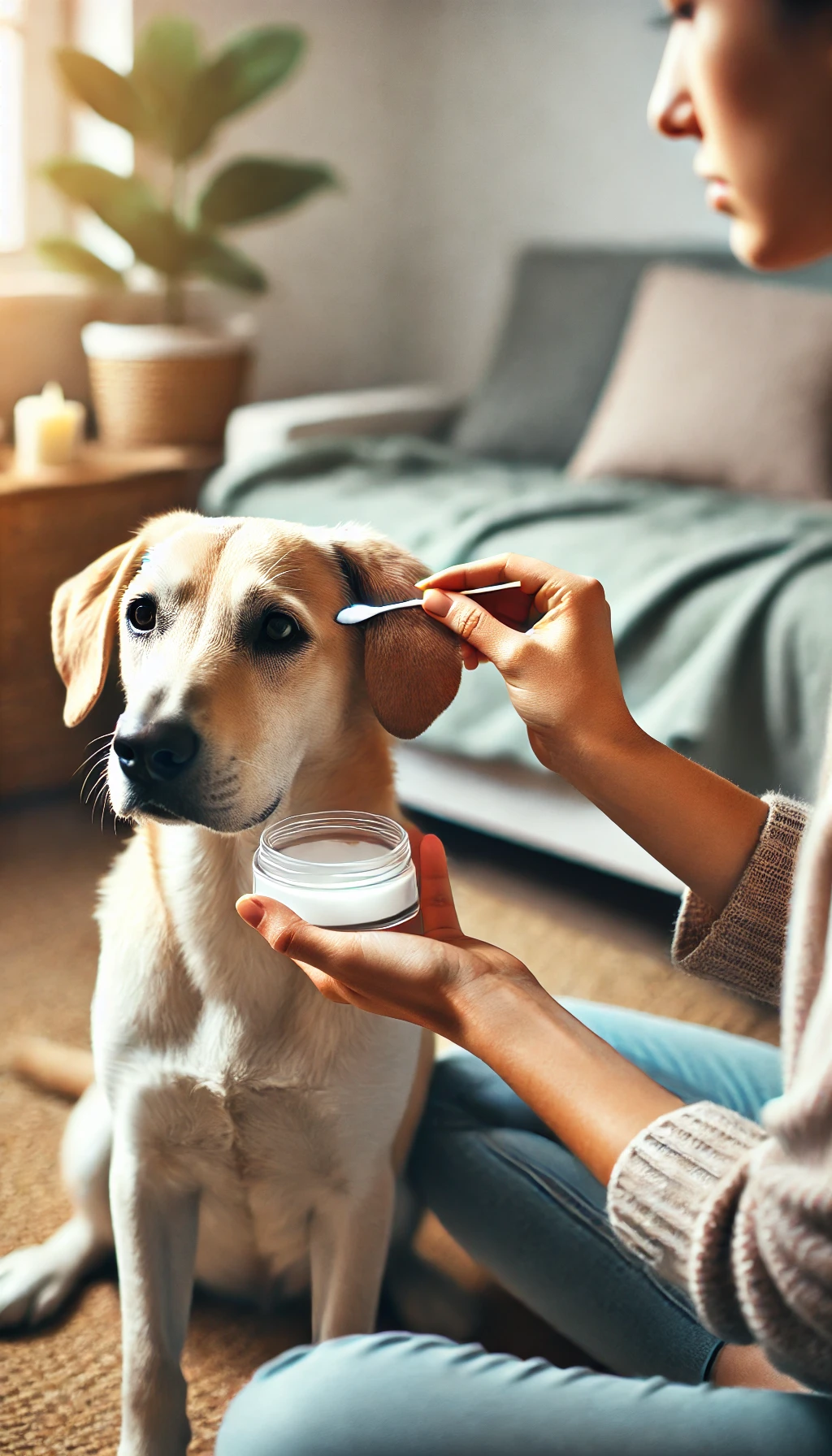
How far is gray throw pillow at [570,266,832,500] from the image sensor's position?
2.66 metres

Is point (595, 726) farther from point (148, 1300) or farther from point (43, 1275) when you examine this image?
point (43, 1275)

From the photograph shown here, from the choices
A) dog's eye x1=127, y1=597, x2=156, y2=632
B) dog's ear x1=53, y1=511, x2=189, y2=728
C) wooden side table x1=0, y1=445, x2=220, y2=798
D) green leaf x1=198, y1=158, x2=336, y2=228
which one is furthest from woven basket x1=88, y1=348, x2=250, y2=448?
dog's eye x1=127, y1=597, x2=156, y2=632

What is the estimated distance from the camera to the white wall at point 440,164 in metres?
3.34

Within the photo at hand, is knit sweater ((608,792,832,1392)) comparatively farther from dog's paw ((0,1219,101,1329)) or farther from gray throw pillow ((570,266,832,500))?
gray throw pillow ((570,266,832,500))

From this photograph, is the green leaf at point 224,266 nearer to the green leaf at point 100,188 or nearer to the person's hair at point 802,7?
the green leaf at point 100,188

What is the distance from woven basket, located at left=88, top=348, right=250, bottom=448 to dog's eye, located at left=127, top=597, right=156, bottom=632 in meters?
1.87

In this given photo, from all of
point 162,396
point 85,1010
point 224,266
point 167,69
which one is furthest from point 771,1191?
point 167,69

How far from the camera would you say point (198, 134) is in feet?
8.89

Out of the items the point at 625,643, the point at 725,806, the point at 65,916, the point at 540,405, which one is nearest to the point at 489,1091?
the point at 725,806

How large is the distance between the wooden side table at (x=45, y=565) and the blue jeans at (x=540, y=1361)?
4.36 ft

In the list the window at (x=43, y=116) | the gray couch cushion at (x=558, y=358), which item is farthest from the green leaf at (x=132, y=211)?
the gray couch cushion at (x=558, y=358)

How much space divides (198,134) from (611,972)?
6.50ft

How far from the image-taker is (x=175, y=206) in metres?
2.79

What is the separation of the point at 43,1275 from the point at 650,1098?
32.0 inches
